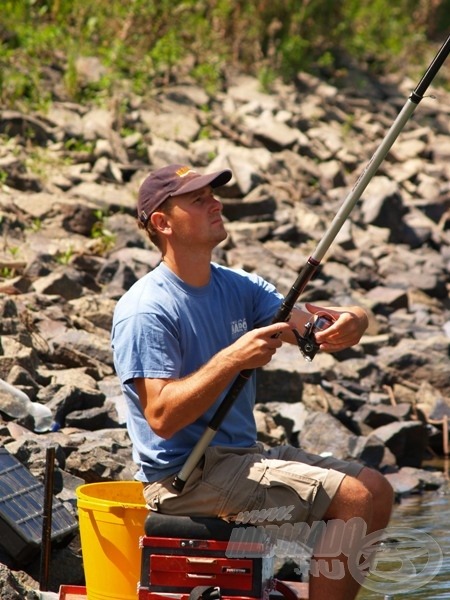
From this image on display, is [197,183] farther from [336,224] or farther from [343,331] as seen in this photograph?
[343,331]

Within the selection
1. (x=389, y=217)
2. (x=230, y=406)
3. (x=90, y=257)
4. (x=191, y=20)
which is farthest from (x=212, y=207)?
(x=191, y=20)

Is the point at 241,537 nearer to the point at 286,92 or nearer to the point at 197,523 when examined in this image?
the point at 197,523

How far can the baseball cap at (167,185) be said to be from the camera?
14.5 feet

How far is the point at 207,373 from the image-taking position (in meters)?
3.96

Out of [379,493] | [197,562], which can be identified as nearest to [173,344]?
[197,562]

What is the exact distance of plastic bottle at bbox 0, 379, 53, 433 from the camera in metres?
6.31

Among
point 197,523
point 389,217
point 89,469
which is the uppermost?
point 197,523

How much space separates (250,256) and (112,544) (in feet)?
23.1

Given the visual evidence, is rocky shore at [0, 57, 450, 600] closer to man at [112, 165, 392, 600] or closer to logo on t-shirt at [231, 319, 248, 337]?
man at [112, 165, 392, 600]

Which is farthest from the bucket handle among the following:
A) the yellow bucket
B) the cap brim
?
the cap brim

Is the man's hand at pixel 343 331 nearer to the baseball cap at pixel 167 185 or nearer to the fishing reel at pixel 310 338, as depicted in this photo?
the fishing reel at pixel 310 338

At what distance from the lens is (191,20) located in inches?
642

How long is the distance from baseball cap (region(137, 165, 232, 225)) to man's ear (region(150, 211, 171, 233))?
20mm

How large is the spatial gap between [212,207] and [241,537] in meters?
1.16
